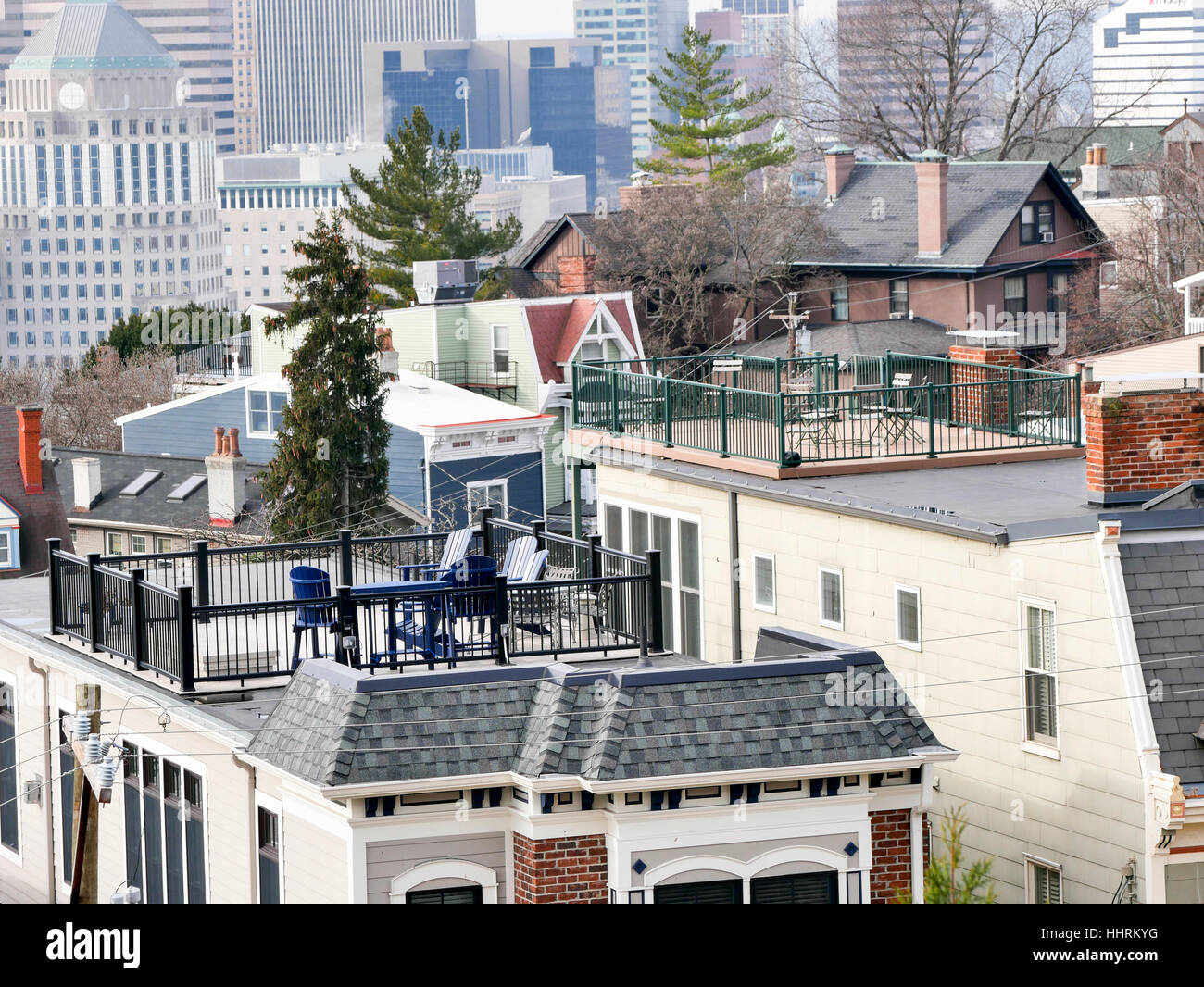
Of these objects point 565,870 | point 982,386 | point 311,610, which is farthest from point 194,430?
point 565,870

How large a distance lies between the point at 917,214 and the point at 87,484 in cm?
3650

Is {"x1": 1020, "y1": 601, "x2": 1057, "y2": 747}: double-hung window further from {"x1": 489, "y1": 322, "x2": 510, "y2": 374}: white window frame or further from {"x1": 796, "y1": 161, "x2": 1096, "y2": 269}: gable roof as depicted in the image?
{"x1": 796, "y1": 161, "x2": 1096, "y2": 269}: gable roof

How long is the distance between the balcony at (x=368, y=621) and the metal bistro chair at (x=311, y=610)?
0.06 ft

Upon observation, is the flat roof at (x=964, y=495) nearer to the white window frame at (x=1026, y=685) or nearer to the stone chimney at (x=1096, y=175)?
the white window frame at (x=1026, y=685)

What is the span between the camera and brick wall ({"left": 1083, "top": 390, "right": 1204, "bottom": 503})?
20.5 metres

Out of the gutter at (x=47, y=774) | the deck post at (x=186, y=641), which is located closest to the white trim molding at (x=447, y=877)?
the deck post at (x=186, y=641)

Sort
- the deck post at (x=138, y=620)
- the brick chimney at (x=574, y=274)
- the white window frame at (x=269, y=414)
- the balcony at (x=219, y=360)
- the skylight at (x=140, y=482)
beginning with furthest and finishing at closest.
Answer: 1. the balcony at (x=219, y=360)
2. the brick chimney at (x=574, y=274)
3. the white window frame at (x=269, y=414)
4. the skylight at (x=140, y=482)
5. the deck post at (x=138, y=620)

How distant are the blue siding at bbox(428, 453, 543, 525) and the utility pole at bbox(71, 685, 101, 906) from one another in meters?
38.6

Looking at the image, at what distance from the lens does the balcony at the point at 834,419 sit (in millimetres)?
25422

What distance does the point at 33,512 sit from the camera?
213ft

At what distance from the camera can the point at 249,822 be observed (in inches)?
734
